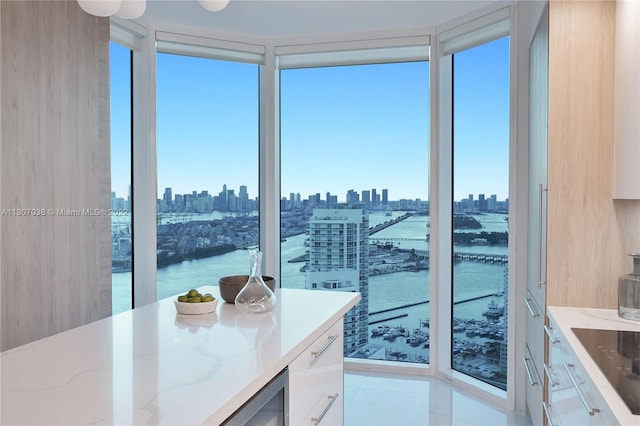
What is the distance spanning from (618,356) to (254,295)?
4.25 feet

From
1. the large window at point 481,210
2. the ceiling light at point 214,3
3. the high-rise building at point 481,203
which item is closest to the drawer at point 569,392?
the large window at point 481,210

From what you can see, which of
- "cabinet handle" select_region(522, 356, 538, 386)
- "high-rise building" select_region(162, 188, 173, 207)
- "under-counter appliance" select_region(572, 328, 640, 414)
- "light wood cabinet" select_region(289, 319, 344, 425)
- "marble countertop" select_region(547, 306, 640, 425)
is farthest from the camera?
"high-rise building" select_region(162, 188, 173, 207)

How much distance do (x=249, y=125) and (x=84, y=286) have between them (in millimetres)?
2079

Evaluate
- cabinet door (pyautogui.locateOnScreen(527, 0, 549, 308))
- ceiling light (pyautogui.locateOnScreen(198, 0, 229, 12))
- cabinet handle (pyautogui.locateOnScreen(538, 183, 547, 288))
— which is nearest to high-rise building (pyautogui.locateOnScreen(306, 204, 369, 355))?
cabinet door (pyautogui.locateOnScreen(527, 0, 549, 308))

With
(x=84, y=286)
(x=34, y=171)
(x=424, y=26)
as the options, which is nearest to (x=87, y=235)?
(x=84, y=286)

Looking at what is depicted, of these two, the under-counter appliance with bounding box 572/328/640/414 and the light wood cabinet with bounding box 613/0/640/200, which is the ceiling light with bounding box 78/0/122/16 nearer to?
the under-counter appliance with bounding box 572/328/640/414

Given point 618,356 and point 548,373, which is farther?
point 548,373

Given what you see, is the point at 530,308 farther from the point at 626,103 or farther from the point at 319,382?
the point at 319,382

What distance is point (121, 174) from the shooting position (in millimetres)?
3781

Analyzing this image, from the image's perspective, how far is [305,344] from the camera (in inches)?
65.6

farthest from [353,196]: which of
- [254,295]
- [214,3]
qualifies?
[214,3]

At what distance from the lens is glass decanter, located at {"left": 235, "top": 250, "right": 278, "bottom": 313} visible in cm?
199

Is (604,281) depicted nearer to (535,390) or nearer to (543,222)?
(543,222)

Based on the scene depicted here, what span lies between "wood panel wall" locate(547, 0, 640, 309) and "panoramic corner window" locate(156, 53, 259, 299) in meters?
2.55
